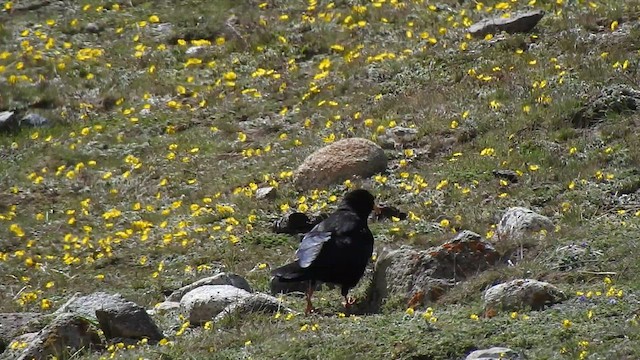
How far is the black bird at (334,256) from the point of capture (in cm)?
980

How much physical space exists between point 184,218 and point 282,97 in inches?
132

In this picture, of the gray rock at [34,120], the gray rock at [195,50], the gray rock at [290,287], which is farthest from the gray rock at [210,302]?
the gray rock at [195,50]

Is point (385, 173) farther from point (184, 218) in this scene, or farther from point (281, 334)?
point (281, 334)

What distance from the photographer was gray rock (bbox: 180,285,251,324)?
9297mm

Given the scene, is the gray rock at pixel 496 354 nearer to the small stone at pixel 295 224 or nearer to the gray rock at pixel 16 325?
the gray rock at pixel 16 325

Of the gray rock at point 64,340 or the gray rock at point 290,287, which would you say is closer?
the gray rock at point 64,340

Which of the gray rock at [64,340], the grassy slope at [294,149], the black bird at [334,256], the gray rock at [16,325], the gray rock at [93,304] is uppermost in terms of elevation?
the gray rock at [64,340]

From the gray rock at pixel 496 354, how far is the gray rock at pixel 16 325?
151 inches

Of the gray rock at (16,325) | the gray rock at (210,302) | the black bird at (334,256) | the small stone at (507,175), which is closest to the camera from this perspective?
the gray rock at (210,302)

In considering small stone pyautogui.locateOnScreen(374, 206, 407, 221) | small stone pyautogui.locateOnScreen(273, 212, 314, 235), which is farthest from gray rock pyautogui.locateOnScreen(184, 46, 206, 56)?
small stone pyautogui.locateOnScreen(374, 206, 407, 221)

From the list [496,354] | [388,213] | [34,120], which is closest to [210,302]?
[496,354]

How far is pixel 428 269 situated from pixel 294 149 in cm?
530

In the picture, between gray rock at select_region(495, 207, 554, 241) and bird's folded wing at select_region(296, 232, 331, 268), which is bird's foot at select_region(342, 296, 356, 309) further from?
gray rock at select_region(495, 207, 554, 241)

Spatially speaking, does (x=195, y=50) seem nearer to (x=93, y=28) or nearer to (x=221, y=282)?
(x=93, y=28)
